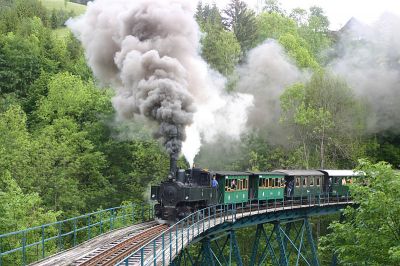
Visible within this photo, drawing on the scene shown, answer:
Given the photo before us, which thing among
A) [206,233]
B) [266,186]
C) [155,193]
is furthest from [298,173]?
[206,233]

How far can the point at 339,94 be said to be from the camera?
129 ft

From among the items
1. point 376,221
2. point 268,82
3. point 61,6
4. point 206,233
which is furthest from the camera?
point 61,6

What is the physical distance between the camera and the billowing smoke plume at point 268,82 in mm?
44625

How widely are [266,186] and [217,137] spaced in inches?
636

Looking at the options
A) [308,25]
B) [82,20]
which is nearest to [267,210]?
[82,20]

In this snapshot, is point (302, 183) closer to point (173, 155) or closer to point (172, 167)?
point (173, 155)

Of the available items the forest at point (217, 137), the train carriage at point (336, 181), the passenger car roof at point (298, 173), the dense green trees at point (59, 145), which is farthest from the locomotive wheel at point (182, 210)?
the train carriage at point (336, 181)

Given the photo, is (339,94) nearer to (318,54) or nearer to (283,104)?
(283,104)

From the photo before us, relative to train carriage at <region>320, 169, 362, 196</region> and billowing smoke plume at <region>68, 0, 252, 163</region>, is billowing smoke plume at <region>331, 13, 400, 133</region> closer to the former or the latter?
train carriage at <region>320, 169, 362, 196</region>

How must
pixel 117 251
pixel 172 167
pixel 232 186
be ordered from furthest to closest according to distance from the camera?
pixel 232 186 < pixel 172 167 < pixel 117 251

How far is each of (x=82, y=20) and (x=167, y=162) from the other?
1636cm

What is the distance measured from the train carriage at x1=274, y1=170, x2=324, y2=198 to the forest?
2.73 metres

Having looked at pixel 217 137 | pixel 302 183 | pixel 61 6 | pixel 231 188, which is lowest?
pixel 231 188

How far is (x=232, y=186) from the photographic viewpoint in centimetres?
2423
